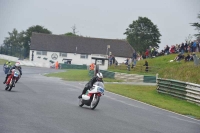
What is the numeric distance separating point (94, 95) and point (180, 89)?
12.0 meters

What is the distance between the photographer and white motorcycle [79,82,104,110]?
17.8m

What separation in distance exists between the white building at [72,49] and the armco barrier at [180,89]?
71.0 m

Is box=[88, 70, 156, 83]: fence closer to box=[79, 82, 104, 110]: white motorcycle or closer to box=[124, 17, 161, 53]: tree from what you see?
box=[79, 82, 104, 110]: white motorcycle

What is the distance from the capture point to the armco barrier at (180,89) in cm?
2625

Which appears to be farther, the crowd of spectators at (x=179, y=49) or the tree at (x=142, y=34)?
the tree at (x=142, y=34)

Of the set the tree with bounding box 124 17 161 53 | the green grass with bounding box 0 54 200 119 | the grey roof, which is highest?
the tree with bounding box 124 17 161 53

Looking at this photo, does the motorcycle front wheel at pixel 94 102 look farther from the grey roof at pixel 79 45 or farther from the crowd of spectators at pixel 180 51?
the grey roof at pixel 79 45

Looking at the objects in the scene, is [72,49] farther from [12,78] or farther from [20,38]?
[12,78]

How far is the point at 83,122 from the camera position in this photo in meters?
13.2

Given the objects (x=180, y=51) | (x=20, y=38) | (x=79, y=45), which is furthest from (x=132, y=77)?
(x=20, y=38)

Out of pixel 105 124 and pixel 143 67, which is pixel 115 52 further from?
pixel 105 124

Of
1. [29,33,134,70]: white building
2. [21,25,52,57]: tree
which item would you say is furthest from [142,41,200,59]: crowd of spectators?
[21,25,52,57]: tree

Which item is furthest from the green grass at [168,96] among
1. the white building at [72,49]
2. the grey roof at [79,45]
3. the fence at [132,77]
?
the grey roof at [79,45]

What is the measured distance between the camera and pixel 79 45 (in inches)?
4279
